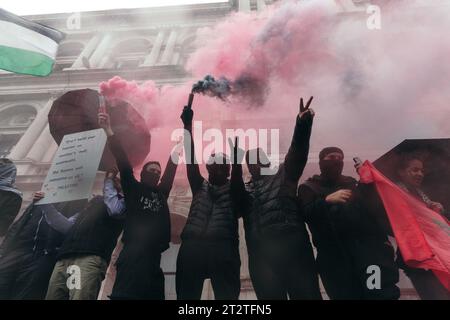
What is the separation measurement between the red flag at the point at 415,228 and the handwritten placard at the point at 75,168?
3.24m

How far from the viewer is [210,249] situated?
310 centimetres

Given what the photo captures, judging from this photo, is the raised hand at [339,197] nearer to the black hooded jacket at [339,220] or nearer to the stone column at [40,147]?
the black hooded jacket at [339,220]

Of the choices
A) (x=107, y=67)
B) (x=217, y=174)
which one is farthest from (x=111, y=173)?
(x=107, y=67)

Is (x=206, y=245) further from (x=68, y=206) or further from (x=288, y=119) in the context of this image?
(x=288, y=119)

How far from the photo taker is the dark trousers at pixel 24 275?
3455 mm

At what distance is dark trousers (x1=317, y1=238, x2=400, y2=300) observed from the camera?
9.37 feet

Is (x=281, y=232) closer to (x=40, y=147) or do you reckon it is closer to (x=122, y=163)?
(x=122, y=163)

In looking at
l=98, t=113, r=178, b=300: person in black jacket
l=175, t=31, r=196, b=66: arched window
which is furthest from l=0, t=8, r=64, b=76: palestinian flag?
l=175, t=31, r=196, b=66: arched window

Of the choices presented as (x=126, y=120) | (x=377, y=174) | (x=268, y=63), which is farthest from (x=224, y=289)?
(x=268, y=63)

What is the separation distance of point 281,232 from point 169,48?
15879 millimetres

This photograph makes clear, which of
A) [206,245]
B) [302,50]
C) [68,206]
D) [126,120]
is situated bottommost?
[206,245]

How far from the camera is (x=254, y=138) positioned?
1001 cm
